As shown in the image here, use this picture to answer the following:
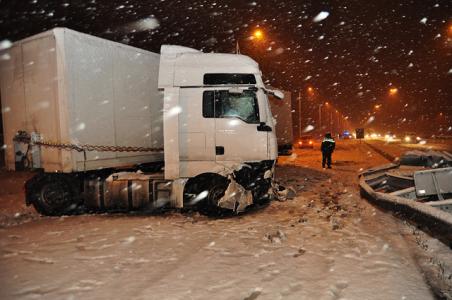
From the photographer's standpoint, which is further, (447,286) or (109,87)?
(109,87)

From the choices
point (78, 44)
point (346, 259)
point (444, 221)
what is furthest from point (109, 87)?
point (444, 221)

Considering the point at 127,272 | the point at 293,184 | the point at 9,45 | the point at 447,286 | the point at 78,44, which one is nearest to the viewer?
the point at 447,286

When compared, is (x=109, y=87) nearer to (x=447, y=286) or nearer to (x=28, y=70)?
(x=28, y=70)

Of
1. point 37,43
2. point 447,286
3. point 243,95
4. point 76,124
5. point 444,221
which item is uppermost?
point 37,43

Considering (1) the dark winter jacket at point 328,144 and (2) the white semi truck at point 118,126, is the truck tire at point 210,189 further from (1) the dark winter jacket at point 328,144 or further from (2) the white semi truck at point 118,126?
(1) the dark winter jacket at point 328,144

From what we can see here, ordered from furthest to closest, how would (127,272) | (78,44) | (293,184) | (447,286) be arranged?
(293,184)
(78,44)
(127,272)
(447,286)

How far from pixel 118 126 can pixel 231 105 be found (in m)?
2.54

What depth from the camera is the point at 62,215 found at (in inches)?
316

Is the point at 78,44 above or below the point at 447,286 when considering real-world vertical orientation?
above

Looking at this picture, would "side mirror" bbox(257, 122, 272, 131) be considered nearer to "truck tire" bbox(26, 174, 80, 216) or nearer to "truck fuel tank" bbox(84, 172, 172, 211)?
"truck fuel tank" bbox(84, 172, 172, 211)

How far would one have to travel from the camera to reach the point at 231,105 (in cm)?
748

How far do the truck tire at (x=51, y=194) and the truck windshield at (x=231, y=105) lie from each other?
3343mm

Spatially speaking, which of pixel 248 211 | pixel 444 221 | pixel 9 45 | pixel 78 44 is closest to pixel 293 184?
pixel 248 211

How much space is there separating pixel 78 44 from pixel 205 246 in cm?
464
